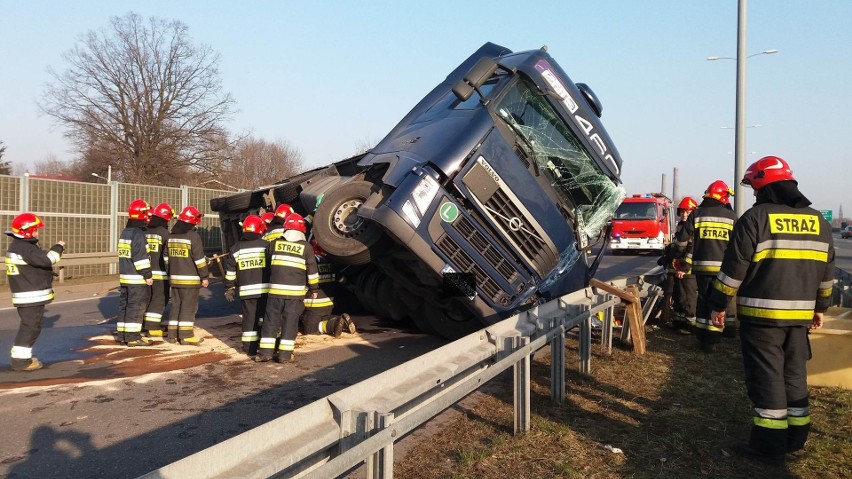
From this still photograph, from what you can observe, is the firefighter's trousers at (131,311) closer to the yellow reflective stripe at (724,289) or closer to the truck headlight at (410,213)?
the truck headlight at (410,213)

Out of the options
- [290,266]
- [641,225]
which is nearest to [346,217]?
[290,266]

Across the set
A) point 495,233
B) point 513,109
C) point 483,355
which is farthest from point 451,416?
point 513,109

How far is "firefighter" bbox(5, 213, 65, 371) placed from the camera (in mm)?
6121

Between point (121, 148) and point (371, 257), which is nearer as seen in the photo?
point (371, 257)

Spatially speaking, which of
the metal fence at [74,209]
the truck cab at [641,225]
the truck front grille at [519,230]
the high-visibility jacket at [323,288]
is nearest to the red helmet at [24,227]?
the high-visibility jacket at [323,288]

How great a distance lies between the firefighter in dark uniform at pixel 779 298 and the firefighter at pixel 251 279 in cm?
477

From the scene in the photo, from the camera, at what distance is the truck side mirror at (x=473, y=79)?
599 centimetres

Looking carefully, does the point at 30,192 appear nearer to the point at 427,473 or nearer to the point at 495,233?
the point at 495,233

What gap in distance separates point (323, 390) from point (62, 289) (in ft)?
33.5

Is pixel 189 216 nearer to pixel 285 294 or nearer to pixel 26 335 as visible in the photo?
pixel 285 294

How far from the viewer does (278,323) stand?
6633mm

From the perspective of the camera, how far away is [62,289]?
13.3 m

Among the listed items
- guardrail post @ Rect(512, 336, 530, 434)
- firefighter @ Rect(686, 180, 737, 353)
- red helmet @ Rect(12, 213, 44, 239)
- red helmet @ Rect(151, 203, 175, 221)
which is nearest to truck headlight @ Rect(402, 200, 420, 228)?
Result: guardrail post @ Rect(512, 336, 530, 434)

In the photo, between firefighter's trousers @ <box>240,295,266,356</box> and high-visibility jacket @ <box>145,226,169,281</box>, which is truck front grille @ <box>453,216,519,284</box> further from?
high-visibility jacket @ <box>145,226,169,281</box>
